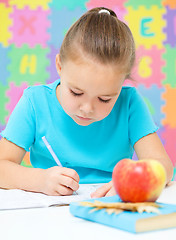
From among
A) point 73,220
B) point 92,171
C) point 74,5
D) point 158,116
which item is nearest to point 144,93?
point 158,116

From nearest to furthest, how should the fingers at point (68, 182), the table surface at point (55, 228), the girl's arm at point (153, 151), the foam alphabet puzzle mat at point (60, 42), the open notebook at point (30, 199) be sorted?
1. the table surface at point (55, 228)
2. the open notebook at point (30, 199)
3. the fingers at point (68, 182)
4. the girl's arm at point (153, 151)
5. the foam alphabet puzzle mat at point (60, 42)

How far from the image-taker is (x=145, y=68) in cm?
216

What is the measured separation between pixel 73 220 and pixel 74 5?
1767mm

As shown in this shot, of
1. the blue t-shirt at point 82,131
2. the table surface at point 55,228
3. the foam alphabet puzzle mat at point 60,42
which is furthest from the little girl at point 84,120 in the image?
the foam alphabet puzzle mat at point 60,42

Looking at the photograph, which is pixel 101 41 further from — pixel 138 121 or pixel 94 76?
pixel 138 121

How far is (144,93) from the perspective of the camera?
7.03 ft

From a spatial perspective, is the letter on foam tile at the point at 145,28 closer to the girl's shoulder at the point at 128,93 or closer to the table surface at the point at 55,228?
the girl's shoulder at the point at 128,93

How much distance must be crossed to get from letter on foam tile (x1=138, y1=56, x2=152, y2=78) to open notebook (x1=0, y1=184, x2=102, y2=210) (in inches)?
53.6

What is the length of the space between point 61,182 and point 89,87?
8.8 inches

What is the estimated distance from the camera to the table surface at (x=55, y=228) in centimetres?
48

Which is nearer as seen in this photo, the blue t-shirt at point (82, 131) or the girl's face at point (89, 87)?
the girl's face at point (89, 87)

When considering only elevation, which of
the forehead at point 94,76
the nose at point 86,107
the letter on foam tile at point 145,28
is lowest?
the nose at point 86,107

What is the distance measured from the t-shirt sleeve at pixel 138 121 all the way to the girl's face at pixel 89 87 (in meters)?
0.21

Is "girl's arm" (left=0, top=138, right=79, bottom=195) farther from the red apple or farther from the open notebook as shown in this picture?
the red apple
